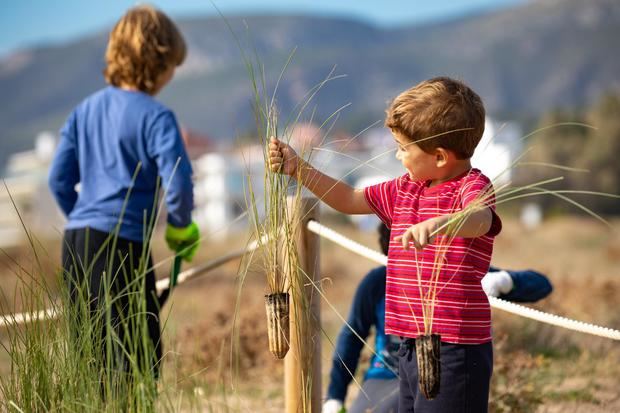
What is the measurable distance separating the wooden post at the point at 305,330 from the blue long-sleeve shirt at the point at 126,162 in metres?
0.57

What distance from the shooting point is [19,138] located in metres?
199

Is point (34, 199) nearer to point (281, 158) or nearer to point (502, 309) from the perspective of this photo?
point (502, 309)

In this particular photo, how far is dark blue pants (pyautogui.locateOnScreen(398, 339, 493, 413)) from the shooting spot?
7.91ft

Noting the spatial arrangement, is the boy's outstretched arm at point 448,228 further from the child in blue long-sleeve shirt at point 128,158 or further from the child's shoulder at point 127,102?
the child's shoulder at point 127,102

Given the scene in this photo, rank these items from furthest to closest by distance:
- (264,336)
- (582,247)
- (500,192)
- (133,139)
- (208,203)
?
(208,203), (582,247), (264,336), (133,139), (500,192)

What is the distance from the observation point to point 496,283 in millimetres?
3297

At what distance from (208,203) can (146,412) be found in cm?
5803

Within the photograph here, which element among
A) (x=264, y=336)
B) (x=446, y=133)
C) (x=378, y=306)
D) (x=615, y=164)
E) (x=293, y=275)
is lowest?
(x=615, y=164)

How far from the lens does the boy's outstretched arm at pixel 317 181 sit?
2.68 metres

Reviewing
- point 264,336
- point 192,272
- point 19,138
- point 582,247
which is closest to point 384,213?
point 192,272

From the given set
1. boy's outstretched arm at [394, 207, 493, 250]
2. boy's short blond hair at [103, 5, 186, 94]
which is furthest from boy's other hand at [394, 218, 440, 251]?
boy's short blond hair at [103, 5, 186, 94]

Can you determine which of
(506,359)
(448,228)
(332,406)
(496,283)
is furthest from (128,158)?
(506,359)

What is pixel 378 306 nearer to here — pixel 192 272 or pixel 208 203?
pixel 192 272

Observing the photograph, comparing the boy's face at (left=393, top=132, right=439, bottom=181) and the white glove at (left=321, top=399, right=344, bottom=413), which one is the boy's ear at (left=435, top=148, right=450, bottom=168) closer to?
the boy's face at (left=393, top=132, right=439, bottom=181)
